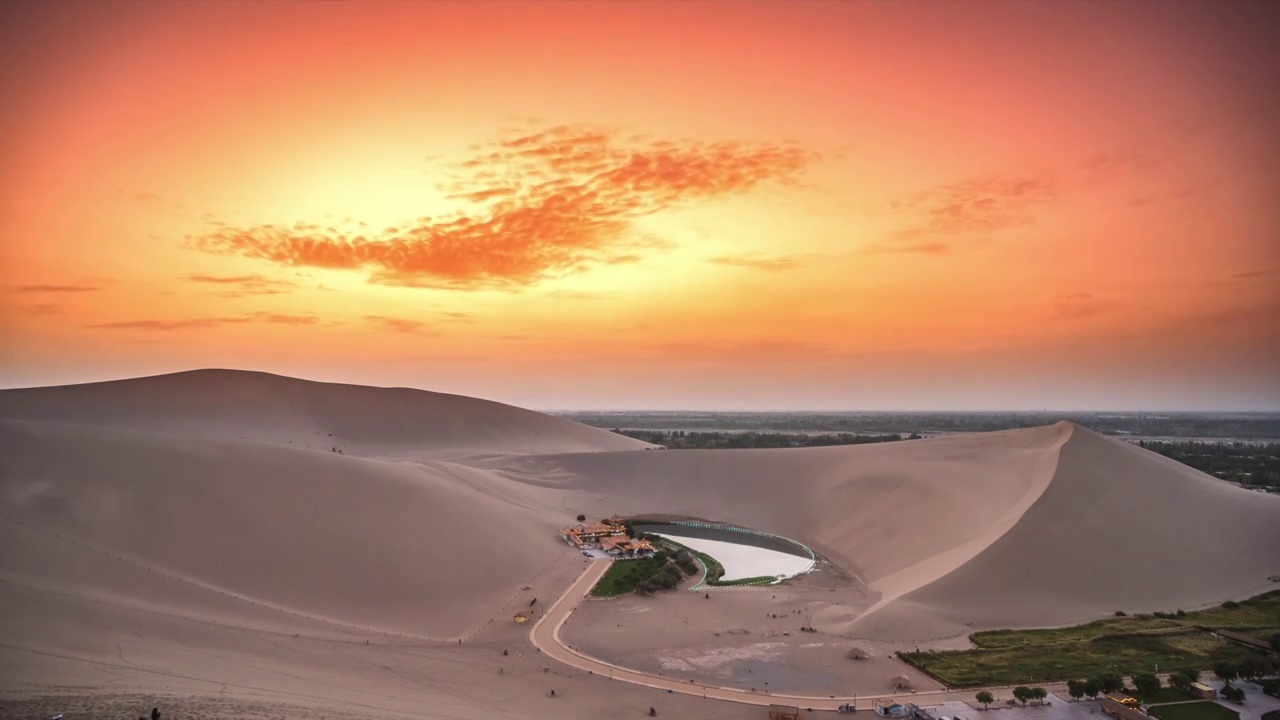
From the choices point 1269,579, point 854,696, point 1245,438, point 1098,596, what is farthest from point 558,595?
point 1245,438

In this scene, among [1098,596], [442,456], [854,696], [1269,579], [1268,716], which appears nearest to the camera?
[1268,716]

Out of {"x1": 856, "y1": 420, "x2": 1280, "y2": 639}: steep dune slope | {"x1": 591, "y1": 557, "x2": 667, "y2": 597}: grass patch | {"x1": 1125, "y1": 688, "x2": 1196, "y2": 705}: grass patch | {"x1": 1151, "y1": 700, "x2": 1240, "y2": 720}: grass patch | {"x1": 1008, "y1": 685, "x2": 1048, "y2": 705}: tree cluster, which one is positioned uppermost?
{"x1": 856, "y1": 420, "x2": 1280, "y2": 639}: steep dune slope

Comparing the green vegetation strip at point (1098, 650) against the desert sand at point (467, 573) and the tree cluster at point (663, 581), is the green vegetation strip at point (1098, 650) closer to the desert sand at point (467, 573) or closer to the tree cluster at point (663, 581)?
the desert sand at point (467, 573)

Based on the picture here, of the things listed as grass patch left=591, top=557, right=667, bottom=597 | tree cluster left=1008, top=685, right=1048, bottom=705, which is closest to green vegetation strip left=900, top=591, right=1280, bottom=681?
tree cluster left=1008, top=685, right=1048, bottom=705

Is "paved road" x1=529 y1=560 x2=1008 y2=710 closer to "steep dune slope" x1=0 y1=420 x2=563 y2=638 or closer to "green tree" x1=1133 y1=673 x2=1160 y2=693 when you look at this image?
"steep dune slope" x1=0 y1=420 x2=563 y2=638

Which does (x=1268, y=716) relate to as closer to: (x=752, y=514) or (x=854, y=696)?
(x=854, y=696)

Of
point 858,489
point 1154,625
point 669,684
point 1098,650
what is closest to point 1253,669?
point 1098,650
